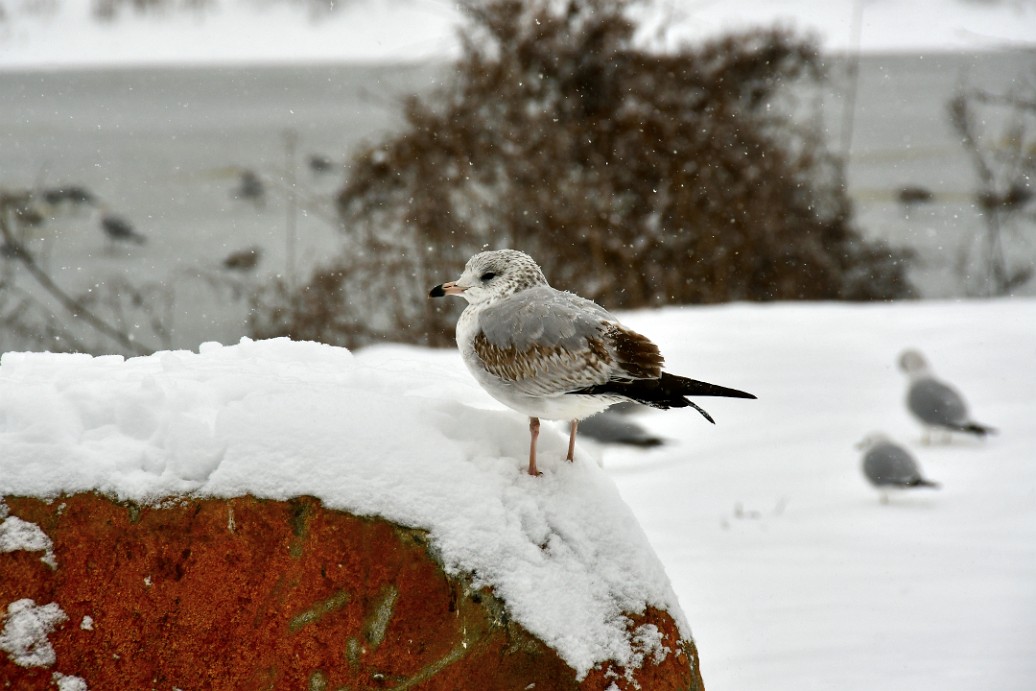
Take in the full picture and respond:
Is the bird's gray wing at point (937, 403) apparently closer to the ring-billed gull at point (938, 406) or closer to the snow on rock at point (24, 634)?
the ring-billed gull at point (938, 406)

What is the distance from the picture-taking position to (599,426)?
247 inches

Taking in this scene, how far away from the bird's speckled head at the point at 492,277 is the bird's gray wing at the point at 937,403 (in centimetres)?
463

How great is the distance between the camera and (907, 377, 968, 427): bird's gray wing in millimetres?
6523

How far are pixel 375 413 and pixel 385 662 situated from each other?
581mm

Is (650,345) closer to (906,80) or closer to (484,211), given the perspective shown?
(484,211)

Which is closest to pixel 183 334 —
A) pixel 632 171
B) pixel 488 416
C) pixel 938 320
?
pixel 632 171

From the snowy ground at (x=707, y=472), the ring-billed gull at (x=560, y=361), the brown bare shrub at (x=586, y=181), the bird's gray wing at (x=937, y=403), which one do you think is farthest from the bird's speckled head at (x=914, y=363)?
the ring-billed gull at (x=560, y=361)

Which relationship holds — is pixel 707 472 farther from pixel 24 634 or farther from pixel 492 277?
pixel 24 634

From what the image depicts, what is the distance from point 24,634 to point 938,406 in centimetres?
555

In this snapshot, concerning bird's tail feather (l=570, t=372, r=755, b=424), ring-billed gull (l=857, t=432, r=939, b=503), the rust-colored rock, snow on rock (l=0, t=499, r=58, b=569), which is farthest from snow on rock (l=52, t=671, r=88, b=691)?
ring-billed gull (l=857, t=432, r=939, b=503)

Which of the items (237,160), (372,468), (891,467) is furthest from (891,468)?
(237,160)

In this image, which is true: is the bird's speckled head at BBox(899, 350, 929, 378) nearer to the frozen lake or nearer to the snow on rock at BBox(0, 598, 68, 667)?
the frozen lake

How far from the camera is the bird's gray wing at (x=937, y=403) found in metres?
6.52

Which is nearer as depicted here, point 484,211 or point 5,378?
point 5,378
